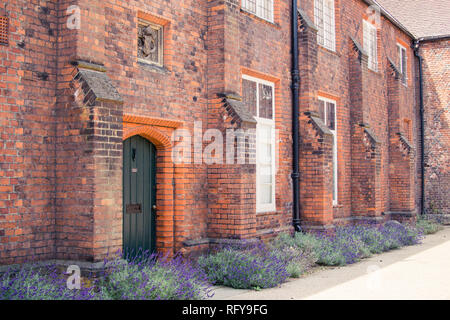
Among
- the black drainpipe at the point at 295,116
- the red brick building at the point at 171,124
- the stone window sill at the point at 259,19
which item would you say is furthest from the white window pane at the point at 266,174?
the stone window sill at the point at 259,19

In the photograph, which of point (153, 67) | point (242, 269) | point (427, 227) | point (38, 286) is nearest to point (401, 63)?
point (427, 227)

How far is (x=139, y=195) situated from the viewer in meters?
8.30

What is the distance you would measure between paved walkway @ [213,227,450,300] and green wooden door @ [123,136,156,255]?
1601 millimetres

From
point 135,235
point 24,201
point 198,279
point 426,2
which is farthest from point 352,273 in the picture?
point 426,2

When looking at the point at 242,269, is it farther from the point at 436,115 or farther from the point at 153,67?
the point at 436,115

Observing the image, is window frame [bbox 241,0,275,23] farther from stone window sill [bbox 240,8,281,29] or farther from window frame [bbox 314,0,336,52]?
window frame [bbox 314,0,336,52]

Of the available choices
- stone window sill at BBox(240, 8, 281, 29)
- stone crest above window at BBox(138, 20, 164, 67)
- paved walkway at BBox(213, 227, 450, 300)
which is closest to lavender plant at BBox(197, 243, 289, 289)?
paved walkway at BBox(213, 227, 450, 300)

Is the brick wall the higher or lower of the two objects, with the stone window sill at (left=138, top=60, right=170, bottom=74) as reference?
lower

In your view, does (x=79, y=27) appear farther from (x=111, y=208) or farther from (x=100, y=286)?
(x=100, y=286)

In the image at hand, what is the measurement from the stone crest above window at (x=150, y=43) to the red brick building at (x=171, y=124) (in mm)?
25

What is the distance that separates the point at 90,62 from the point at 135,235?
3023 millimetres

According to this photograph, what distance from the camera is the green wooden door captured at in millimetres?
7980

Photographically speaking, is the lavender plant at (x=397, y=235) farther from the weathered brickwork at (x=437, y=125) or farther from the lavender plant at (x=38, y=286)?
the lavender plant at (x=38, y=286)

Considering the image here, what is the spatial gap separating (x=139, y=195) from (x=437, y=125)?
1850 cm
